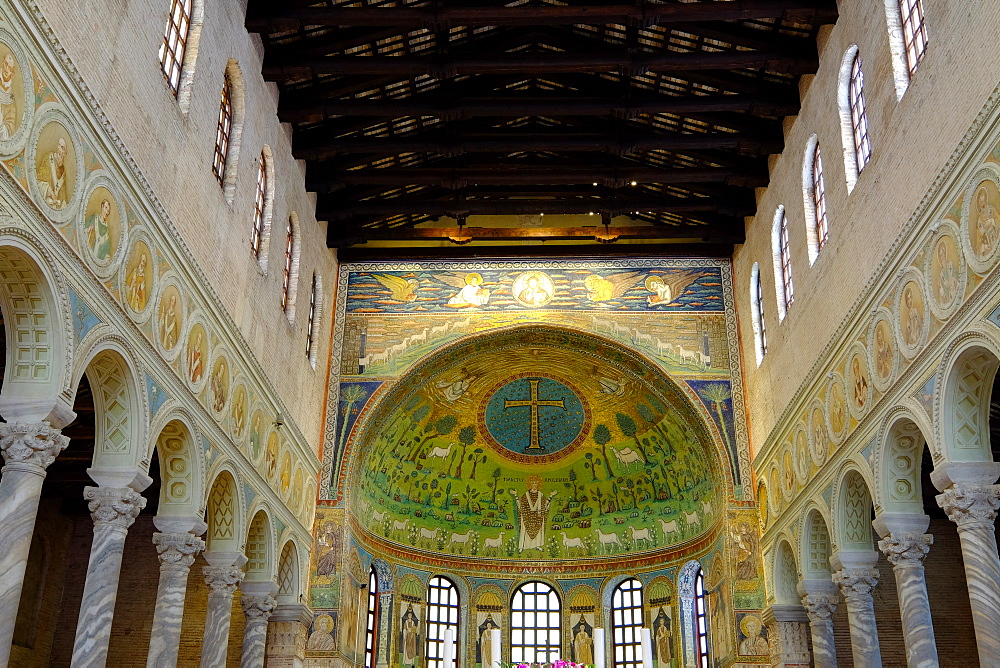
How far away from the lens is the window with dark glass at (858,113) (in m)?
16.3

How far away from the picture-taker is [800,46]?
1922cm

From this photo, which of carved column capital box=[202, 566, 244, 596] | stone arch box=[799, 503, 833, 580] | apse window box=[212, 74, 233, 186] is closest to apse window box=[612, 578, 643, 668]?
stone arch box=[799, 503, 833, 580]

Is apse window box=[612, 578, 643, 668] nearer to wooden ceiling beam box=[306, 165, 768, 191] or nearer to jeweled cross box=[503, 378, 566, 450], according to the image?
jeweled cross box=[503, 378, 566, 450]

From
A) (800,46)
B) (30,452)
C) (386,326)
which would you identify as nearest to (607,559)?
(386,326)

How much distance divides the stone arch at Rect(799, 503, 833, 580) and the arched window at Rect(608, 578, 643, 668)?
9.99 meters

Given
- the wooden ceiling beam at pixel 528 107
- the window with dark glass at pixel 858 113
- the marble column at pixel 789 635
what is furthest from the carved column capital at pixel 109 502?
the marble column at pixel 789 635

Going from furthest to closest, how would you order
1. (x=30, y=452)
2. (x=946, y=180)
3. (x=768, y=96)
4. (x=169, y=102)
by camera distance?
(x=768, y=96), (x=169, y=102), (x=946, y=180), (x=30, y=452)

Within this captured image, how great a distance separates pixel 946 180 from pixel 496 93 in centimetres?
1255

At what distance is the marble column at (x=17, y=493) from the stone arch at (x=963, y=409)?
1066 cm

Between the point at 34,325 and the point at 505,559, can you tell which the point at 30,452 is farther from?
the point at 505,559

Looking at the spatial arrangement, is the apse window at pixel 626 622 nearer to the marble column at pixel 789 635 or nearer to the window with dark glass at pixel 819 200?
the marble column at pixel 789 635

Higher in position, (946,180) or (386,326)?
(386,326)

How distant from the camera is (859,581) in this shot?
1734 centimetres

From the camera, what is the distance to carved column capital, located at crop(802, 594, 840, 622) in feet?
64.0
